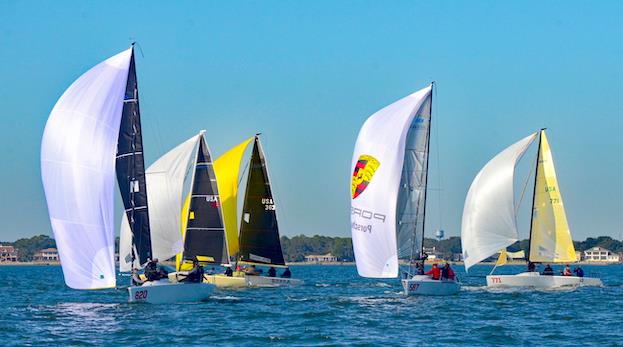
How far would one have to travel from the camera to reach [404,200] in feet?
156

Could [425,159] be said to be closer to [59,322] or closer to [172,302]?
[172,302]

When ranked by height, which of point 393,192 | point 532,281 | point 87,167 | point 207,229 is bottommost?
point 532,281

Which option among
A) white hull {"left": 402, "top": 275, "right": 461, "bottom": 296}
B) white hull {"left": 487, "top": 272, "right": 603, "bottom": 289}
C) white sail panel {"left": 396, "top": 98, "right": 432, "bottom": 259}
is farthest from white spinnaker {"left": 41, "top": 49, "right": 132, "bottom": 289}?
white hull {"left": 487, "top": 272, "right": 603, "bottom": 289}

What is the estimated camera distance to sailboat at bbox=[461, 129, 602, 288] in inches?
2195

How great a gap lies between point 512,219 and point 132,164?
2190cm

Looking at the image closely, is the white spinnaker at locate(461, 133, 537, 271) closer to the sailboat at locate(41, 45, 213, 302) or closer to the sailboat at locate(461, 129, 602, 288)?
the sailboat at locate(461, 129, 602, 288)

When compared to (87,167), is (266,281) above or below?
below

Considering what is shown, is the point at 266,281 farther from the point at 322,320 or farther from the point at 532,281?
the point at 322,320

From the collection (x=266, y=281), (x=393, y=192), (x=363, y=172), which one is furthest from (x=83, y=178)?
(x=266, y=281)

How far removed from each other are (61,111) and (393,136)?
48.3ft

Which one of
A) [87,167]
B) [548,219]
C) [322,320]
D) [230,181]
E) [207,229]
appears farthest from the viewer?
[230,181]

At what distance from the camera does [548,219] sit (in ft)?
194

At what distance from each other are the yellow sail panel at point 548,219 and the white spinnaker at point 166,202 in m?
18.2

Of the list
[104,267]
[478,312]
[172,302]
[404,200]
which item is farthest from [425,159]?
[104,267]
